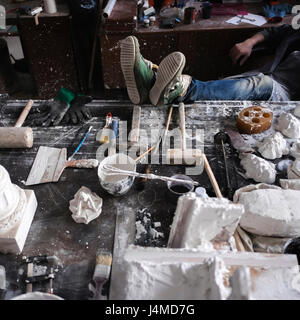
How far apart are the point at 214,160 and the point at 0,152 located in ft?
5.24

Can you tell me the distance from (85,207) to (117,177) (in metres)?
0.29

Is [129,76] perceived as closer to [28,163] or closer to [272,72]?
[28,163]

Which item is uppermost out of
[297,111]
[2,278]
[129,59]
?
[129,59]

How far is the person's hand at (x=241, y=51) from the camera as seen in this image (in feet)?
12.0

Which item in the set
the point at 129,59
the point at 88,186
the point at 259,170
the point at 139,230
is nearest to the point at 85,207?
the point at 88,186

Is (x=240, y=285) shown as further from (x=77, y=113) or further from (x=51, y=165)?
(x=77, y=113)

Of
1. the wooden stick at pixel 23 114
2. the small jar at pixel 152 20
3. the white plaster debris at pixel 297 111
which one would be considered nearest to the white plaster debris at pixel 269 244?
the white plaster debris at pixel 297 111

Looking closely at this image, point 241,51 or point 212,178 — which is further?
point 241,51

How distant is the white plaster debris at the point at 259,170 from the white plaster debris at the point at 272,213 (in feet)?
0.80

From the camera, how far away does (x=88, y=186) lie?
1979mm

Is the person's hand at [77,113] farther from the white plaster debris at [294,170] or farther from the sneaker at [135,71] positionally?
the white plaster debris at [294,170]

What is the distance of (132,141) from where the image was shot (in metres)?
Answer: 2.27

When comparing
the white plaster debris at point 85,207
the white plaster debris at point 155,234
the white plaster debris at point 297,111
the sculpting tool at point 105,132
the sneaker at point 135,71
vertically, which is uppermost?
the sneaker at point 135,71

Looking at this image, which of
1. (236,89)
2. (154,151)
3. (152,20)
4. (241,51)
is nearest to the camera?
(154,151)
